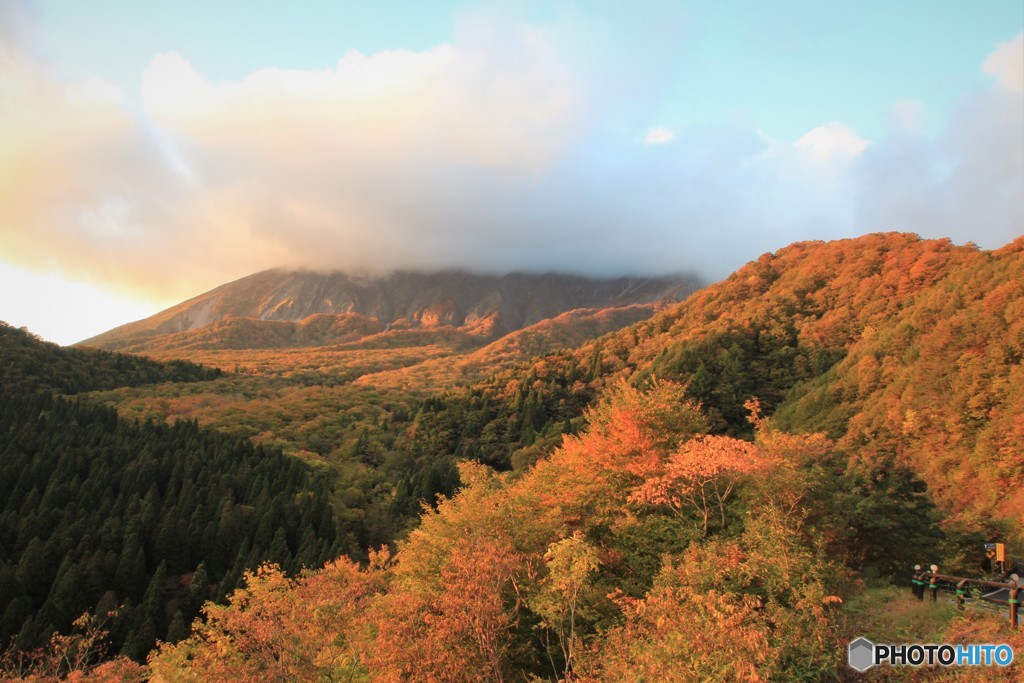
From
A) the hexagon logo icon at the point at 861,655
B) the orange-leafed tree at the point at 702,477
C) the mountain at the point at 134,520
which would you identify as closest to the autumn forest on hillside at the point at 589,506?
the orange-leafed tree at the point at 702,477

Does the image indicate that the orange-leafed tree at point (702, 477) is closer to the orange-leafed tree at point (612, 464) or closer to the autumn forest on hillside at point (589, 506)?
the autumn forest on hillside at point (589, 506)

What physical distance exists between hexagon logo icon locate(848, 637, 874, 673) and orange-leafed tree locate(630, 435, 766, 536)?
707 cm

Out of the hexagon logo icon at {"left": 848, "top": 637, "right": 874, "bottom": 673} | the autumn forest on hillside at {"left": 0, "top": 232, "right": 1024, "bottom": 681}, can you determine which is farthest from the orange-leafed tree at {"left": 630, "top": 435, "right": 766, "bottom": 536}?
the hexagon logo icon at {"left": 848, "top": 637, "right": 874, "bottom": 673}

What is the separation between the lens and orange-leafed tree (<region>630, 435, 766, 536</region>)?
73.7 feet

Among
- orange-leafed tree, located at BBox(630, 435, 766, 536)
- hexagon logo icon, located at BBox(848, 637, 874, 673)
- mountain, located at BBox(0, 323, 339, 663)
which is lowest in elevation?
mountain, located at BBox(0, 323, 339, 663)

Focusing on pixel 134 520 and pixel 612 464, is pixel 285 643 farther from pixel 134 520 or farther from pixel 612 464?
pixel 134 520

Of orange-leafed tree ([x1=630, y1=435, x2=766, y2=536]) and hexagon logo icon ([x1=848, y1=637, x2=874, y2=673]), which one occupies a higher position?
orange-leafed tree ([x1=630, y1=435, x2=766, y2=536])

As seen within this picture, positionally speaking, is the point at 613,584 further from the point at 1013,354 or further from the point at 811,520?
the point at 1013,354

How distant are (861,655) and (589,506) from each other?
1261 centimetres

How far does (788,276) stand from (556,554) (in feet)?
399

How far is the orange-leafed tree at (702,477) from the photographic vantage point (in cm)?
2247

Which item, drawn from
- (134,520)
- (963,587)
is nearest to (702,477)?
(963,587)

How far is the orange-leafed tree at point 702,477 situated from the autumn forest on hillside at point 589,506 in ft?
0.42

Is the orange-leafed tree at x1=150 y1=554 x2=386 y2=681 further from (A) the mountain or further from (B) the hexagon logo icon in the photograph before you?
(A) the mountain
